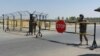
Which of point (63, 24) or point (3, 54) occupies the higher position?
point (63, 24)

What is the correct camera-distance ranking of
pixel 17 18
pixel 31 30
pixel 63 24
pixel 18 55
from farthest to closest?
pixel 17 18 < pixel 31 30 < pixel 63 24 < pixel 18 55

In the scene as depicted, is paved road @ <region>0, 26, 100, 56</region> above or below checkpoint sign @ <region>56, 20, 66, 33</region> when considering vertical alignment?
below

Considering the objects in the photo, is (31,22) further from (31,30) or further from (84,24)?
(84,24)

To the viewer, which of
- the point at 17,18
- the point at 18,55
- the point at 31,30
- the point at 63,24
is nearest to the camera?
the point at 18,55

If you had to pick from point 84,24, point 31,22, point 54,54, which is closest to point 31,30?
point 31,22

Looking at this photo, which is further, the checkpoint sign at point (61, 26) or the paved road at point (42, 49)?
the checkpoint sign at point (61, 26)

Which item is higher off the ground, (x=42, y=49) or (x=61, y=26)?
(x=61, y=26)

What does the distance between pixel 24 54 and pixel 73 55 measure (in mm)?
2259

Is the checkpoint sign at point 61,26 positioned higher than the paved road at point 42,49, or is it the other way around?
the checkpoint sign at point 61,26

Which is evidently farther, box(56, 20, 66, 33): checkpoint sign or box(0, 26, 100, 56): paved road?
box(56, 20, 66, 33): checkpoint sign

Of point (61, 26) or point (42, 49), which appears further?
point (61, 26)

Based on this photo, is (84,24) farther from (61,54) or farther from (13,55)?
(13,55)

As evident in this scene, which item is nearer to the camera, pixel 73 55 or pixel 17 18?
pixel 73 55

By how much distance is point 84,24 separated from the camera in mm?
20891
